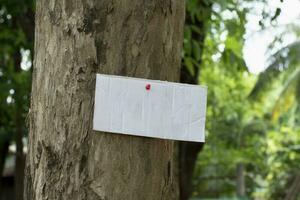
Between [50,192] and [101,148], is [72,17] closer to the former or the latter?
[101,148]

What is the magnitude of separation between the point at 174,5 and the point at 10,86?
28.6 ft

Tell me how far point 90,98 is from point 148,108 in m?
0.17

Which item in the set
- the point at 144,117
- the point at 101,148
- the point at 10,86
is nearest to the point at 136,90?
the point at 144,117

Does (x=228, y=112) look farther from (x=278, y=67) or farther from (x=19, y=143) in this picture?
(x=19, y=143)

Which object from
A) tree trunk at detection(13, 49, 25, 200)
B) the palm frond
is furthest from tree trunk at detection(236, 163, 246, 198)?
tree trunk at detection(13, 49, 25, 200)

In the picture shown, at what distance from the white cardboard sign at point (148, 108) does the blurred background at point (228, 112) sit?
2387 millimetres

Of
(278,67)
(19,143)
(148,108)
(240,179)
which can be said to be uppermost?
(278,67)

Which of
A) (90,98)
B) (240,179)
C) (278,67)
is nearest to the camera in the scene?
(90,98)

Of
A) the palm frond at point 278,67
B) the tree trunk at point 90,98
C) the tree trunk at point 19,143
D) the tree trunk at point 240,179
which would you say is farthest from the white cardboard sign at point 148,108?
the tree trunk at point 240,179

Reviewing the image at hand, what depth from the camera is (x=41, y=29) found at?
1796 mm

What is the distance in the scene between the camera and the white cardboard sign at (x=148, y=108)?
1678mm

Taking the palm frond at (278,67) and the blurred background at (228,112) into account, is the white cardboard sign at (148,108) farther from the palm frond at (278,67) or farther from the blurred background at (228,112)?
the palm frond at (278,67)

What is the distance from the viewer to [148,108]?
170cm

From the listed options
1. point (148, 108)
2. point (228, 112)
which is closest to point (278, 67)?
point (228, 112)
